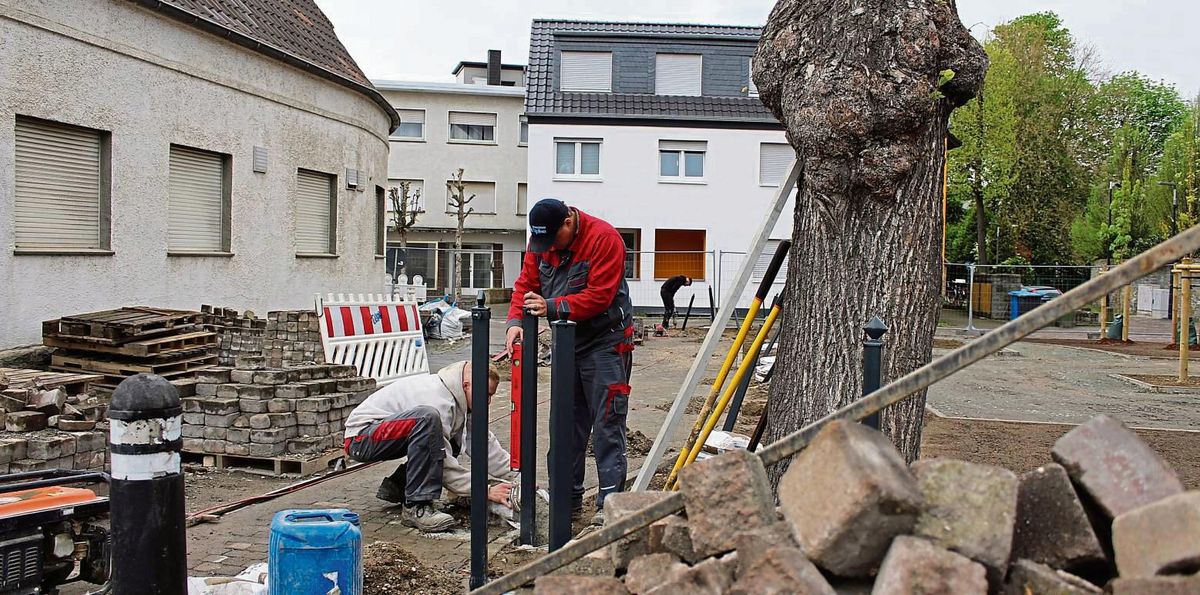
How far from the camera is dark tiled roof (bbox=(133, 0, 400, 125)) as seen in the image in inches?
506

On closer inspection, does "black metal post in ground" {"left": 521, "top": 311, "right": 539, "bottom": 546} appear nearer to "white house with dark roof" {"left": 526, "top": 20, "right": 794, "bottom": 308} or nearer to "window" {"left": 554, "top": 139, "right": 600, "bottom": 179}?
"white house with dark roof" {"left": 526, "top": 20, "right": 794, "bottom": 308}

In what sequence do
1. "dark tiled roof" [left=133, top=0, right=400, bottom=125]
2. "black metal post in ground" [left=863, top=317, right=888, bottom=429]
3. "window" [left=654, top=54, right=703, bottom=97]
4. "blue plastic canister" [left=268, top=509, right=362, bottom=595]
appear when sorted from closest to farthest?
"black metal post in ground" [left=863, top=317, right=888, bottom=429]
"blue plastic canister" [left=268, top=509, right=362, bottom=595]
"dark tiled roof" [left=133, top=0, right=400, bottom=125]
"window" [left=654, top=54, right=703, bottom=97]

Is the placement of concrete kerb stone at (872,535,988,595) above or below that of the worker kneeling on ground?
above

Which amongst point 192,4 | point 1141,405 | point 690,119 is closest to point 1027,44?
point 690,119

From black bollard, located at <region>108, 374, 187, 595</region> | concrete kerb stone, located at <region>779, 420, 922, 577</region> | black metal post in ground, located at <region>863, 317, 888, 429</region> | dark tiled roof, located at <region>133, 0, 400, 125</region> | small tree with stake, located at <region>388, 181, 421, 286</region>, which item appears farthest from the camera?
small tree with stake, located at <region>388, 181, 421, 286</region>

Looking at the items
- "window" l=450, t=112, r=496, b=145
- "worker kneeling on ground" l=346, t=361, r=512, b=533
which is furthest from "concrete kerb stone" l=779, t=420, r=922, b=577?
"window" l=450, t=112, r=496, b=145

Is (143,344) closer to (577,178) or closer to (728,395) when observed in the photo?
(728,395)

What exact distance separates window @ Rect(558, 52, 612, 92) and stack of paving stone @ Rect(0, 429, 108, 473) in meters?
27.6

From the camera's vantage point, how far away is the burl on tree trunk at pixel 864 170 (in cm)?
456

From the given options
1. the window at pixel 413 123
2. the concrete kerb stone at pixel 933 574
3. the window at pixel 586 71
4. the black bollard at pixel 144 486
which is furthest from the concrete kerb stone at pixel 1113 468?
the window at pixel 413 123

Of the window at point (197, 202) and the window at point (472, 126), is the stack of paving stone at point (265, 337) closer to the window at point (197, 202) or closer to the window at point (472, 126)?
the window at point (197, 202)

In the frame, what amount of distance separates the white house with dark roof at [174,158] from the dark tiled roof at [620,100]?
1475 centimetres

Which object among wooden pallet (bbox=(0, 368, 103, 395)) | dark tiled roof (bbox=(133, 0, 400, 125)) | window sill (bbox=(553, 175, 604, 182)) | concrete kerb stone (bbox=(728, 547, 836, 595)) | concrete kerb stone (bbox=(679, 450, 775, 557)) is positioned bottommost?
wooden pallet (bbox=(0, 368, 103, 395))

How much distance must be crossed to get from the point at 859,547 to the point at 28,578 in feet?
11.2
